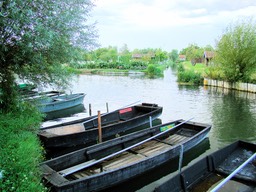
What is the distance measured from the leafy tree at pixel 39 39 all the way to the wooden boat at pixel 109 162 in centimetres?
219

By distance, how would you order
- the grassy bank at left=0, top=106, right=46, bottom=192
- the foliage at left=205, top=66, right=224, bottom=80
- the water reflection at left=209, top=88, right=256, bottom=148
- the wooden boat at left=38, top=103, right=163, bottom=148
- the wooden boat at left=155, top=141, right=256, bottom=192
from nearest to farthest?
the grassy bank at left=0, top=106, right=46, bottom=192, the wooden boat at left=155, top=141, right=256, bottom=192, the wooden boat at left=38, top=103, right=163, bottom=148, the water reflection at left=209, top=88, right=256, bottom=148, the foliage at left=205, top=66, right=224, bottom=80

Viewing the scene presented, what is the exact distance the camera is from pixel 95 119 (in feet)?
33.9

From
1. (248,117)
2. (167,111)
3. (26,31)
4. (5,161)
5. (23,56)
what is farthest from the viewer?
(167,111)

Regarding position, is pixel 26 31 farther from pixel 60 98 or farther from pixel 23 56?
pixel 60 98

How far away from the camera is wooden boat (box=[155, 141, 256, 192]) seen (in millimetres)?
5051

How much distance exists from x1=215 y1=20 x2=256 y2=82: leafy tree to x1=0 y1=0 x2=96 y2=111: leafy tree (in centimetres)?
1995

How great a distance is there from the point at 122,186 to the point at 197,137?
3478 millimetres

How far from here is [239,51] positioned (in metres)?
22.4

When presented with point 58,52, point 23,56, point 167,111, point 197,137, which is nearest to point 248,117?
point 167,111

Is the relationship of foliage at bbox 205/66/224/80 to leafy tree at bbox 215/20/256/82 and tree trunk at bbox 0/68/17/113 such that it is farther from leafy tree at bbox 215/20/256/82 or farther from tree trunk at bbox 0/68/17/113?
tree trunk at bbox 0/68/17/113

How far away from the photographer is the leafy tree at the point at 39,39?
4828 mm

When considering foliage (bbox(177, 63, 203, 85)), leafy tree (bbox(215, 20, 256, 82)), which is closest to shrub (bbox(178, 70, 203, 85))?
foliage (bbox(177, 63, 203, 85))

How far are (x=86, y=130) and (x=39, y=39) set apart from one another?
4.92 metres

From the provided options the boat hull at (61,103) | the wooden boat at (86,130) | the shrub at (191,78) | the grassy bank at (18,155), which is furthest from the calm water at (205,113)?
the shrub at (191,78)
